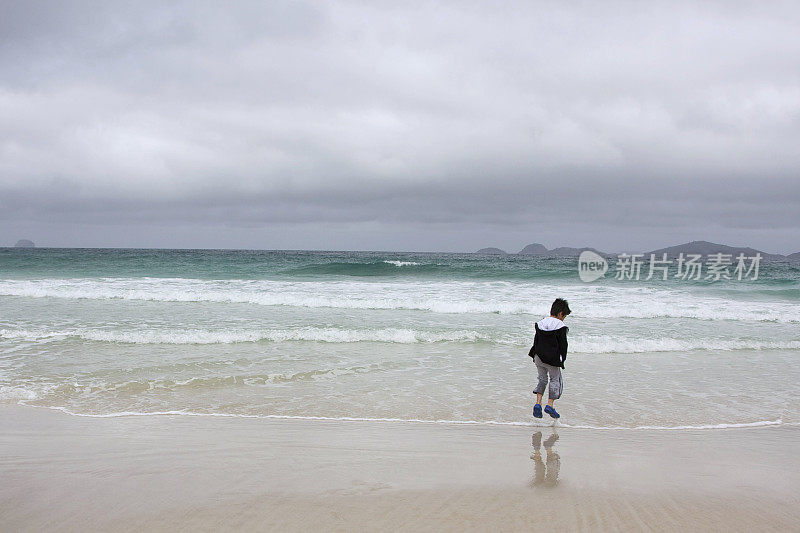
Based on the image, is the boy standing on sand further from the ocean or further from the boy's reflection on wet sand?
the boy's reflection on wet sand

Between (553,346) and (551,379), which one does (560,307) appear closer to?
(553,346)

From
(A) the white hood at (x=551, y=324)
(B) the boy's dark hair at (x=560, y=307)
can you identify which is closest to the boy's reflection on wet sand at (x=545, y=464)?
(A) the white hood at (x=551, y=324)

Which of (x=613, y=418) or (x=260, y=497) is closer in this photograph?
(x=260, y=497)

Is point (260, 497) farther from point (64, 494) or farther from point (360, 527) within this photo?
point (64, 494)

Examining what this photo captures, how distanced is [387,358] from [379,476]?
5649 mm

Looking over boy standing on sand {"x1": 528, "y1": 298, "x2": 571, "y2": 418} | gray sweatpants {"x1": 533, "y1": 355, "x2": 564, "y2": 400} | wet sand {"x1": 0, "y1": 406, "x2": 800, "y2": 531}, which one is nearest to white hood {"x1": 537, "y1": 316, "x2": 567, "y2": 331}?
boy standing on sand {"x1": 528, "y1": 298, "x2": 571, "y2": 418}

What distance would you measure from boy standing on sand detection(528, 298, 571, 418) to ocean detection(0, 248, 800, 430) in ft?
1.37

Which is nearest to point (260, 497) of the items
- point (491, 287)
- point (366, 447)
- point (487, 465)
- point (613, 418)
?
Result: point (366, 447)

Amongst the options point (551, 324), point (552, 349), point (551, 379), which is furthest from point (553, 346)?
point (551, 379)

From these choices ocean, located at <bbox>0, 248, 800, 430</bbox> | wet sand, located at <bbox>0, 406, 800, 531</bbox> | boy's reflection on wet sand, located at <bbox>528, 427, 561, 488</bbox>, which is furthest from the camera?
ocean, located at <bbox>0, 248, 800, 430</bbox>

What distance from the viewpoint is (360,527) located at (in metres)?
3.55

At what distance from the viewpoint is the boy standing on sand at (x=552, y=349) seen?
20.2 feet

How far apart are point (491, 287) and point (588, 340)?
46.0 ft

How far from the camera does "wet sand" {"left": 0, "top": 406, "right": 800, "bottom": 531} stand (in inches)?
146
